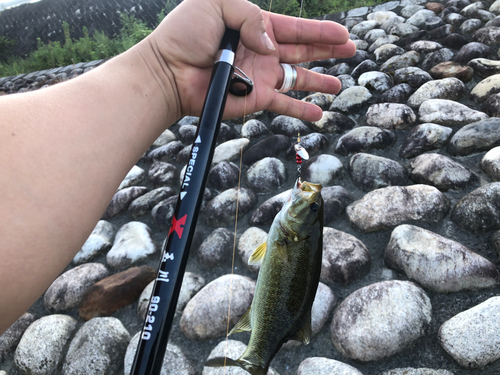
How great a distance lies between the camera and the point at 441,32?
4.35 metres

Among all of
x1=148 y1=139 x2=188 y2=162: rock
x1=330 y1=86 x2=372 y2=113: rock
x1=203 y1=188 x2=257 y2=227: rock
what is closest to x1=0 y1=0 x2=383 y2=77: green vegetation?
x1=330 y1=86 x2=372 y2=113: rock

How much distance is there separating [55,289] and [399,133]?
3439mm

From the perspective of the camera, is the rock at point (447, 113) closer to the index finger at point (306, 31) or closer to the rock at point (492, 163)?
the rock at point (492, 163)

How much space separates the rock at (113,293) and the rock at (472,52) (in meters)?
4.14

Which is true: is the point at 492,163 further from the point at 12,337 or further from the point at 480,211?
the point at 12,337

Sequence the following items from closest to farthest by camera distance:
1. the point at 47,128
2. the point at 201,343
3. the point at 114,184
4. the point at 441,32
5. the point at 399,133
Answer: the point at 47,128, the point at 114,184, the point at 201,343, the point at 399,133, the point at 441,32

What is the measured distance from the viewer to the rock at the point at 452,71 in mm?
3471

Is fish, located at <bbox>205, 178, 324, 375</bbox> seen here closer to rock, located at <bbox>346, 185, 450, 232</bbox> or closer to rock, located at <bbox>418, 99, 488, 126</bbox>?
rock, located at <bbox>346, 185, 450, 232</bbox>

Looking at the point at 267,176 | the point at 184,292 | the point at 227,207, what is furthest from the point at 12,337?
the point at 267,176

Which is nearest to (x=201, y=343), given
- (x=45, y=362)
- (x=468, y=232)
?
(x=45, y=362)

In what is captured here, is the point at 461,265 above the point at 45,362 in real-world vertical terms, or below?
above

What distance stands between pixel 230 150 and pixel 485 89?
2.64 meters

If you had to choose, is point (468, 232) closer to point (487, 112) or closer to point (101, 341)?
point (487, 112)

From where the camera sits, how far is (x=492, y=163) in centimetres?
240
